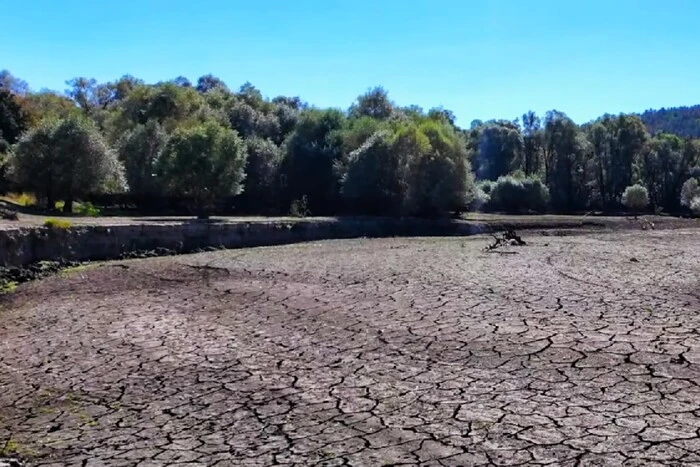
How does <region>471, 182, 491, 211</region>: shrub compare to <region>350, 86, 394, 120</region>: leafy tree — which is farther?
<region>350, 86, 394, 120</region>: leafy tree

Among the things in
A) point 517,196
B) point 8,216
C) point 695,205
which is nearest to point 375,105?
point 517,196

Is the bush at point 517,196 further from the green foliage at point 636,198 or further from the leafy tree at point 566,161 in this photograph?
the leafy tree at point 566,161

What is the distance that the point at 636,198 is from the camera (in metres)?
75.9

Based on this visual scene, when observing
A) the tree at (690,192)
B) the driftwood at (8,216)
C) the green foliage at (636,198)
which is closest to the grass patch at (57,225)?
the driftwood at (8,216)

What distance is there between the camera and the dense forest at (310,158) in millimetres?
40312

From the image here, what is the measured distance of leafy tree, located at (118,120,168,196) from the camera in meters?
51.0

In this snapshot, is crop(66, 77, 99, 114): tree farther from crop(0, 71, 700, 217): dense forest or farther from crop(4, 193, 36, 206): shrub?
crop(4, 193, 36, 206): shrub

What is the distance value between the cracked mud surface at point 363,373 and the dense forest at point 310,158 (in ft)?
74.5

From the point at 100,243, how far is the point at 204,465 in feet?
74.4

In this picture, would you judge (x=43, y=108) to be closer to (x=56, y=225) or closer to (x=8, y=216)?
(x=8, y=216)

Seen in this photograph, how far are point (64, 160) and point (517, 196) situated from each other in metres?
41.9

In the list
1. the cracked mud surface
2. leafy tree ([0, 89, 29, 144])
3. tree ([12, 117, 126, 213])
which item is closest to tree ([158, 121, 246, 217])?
tree ([12, 117, 126, 213])

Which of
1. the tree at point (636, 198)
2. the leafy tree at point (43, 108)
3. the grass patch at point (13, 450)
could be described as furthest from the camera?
the tree at point (636, 198)

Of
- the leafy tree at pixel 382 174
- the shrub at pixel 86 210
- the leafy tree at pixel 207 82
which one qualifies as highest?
the leafy tree at pixel 207 82
